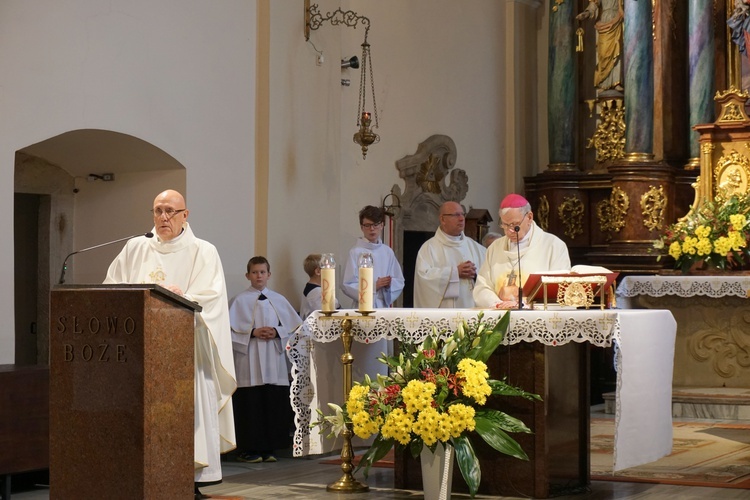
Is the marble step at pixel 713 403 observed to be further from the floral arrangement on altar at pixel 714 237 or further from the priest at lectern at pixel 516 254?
the priest at lectern at pixel 516 254

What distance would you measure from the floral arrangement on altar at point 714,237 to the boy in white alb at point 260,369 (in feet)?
11.9

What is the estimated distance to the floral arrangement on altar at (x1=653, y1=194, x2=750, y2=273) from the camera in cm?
980

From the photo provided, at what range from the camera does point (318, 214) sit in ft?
34.6

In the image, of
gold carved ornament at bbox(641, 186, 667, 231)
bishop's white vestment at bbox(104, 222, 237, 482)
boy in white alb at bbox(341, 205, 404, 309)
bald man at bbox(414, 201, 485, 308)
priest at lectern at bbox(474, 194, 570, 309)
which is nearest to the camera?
bishop's white vestment at bbox(104, 222, 237, 482)

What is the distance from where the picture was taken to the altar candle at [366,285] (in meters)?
6.14

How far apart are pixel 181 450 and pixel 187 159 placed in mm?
4286

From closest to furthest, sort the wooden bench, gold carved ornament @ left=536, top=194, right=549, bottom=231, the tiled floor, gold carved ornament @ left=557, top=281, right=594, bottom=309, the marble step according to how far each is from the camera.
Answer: gold carved ornament @ left=557, top=281, right=594, bottom=309 → the tiled floor → the wooden bench → the marble step → gold carved ornament @ left=536, top=194, right=549, bottom=231

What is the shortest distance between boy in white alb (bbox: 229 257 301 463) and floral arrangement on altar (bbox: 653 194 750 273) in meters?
3.64

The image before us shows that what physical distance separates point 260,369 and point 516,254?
8.31ft

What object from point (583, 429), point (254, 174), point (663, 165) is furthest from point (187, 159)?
point (663, 165)

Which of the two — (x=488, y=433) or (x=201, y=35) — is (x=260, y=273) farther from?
(x=488, y=433)

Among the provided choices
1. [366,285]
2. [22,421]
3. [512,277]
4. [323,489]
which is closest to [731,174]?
[512,277]

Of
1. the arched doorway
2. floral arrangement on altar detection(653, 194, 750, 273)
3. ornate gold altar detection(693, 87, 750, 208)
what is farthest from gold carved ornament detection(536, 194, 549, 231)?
the arched doorway

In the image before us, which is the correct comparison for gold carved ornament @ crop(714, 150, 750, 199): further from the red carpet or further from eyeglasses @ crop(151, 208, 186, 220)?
eyeglasses @ crop(151, 208, 186, 220)
